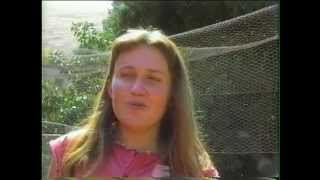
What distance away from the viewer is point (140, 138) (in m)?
1.32

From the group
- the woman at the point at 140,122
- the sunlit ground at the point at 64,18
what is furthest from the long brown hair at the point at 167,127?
the sunlit ground at the point at 64,18

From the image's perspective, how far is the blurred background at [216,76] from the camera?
1287 millimetres

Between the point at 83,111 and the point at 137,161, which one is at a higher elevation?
the point at 83,111

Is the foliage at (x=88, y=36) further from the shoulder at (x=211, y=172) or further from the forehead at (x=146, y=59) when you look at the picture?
the shoulder at (x=211, y=172)

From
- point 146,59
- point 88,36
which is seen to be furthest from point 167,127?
point 88,36

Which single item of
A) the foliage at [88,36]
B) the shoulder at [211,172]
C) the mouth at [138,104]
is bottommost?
the shoulder at [211,172]

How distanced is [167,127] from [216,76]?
0.16 metres

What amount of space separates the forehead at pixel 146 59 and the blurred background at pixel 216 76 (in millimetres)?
54

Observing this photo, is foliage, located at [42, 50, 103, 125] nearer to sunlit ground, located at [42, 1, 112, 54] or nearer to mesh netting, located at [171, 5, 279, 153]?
sunlit ground, located at [42, 1, 112, 54]

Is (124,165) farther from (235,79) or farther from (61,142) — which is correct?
(235,79)
